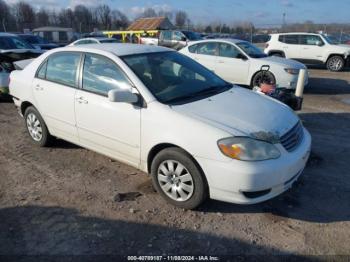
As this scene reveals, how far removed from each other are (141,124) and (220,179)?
1.07 m

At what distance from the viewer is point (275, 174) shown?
3154mm

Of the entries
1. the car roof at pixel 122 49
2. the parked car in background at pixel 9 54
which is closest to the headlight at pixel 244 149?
the car roof at pixel 122 49

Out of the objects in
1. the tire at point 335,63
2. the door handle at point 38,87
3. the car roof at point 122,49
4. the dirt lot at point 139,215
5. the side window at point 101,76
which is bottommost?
the dirt lot at point 139,215

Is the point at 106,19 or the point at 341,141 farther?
the point at 106,19

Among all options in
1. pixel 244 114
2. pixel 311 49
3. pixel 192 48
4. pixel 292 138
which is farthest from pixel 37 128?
pixel 311 49

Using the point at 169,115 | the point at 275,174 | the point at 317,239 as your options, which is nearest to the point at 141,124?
the point at 169,115

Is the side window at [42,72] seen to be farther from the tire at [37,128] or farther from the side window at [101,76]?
the side window at [101,76]

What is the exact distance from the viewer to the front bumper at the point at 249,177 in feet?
10.2

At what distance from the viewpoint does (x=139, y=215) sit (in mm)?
3527

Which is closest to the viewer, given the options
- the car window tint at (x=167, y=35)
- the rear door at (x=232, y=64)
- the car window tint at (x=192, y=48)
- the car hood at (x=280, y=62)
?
the car hood at (x=280, y=62)

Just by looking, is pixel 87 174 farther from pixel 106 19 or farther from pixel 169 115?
pixel 106 19

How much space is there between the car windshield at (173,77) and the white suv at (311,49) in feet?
38.1

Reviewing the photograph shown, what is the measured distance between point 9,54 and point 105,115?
6395mm

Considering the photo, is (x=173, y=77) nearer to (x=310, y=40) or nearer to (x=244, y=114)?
(x=244, y=114)
